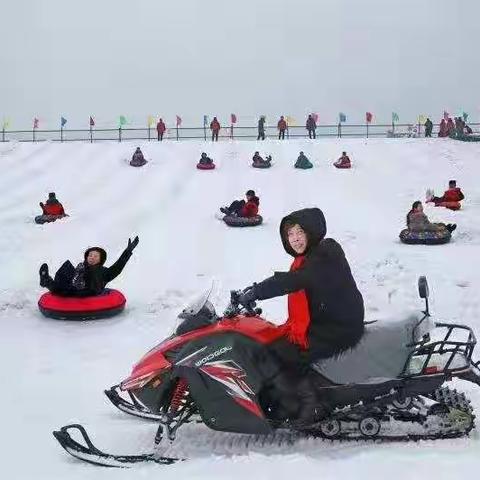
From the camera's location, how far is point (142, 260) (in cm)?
1238

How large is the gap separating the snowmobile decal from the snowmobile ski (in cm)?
54

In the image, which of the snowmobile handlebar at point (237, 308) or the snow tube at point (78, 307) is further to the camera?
the snow tube at point (78, 307)

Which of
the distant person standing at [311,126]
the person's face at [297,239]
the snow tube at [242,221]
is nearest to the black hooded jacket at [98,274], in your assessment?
the person's face at [297,239]

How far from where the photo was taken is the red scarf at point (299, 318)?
4043mm

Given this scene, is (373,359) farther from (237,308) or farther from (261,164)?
(261,164)

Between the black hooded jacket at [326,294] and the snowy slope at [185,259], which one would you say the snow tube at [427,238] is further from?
the black hooded jacket at [326,294]

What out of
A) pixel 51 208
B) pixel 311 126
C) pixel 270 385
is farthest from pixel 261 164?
pixel 270 385

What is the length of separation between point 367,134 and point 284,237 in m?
35.3

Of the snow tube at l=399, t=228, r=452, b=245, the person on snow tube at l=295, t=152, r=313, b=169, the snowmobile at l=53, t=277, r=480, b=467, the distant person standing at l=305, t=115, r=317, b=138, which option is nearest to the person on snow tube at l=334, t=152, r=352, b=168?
the person on snow tube at l=295, t=152, r=313, b=169

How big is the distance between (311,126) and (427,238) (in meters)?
22.9

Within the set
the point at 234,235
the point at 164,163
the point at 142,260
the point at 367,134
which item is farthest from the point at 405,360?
the point at 367,134

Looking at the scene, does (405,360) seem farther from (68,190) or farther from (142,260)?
(68,190)

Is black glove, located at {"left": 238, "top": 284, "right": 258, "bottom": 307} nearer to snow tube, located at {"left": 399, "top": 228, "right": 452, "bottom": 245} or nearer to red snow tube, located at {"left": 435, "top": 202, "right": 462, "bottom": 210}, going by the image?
snow tube, located at {"left": 399, "top": 228, "right": 452, "bottom": 245}

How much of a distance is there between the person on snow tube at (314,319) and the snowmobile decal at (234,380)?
202 millimetres
